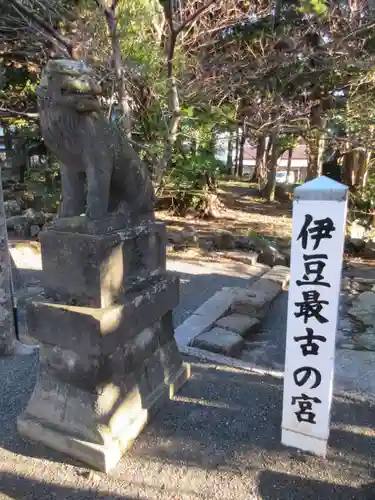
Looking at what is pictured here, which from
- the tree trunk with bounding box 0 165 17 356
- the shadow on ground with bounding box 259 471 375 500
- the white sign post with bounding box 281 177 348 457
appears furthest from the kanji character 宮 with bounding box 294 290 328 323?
the tree trunk with bounding box 0 165 17 356

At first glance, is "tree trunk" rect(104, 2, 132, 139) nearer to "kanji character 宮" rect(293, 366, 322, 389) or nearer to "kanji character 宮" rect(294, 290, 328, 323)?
"kanji character 宮" rect(294, 290, 328, 323)

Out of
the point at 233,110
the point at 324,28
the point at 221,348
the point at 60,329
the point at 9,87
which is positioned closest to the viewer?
the point at 60,329

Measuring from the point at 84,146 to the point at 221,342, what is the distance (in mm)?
2309

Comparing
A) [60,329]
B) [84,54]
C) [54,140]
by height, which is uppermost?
[84,54]

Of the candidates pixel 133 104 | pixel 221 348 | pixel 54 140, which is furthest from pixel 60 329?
pixel 133 104

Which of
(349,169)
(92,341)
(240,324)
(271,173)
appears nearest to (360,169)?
(349,169)

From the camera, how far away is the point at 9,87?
30.2 feet

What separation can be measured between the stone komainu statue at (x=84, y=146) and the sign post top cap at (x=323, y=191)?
3.53 feet

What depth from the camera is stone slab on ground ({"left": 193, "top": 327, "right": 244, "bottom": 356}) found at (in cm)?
362

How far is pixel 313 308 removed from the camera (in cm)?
208

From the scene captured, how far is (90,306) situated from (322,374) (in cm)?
135

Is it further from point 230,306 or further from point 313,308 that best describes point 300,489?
point 230,306

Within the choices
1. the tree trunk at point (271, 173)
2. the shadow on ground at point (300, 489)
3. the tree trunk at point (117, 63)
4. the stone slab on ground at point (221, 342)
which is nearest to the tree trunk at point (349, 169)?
the tree trunk at point (271, 173)

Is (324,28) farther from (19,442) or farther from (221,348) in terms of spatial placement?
(19,442)
